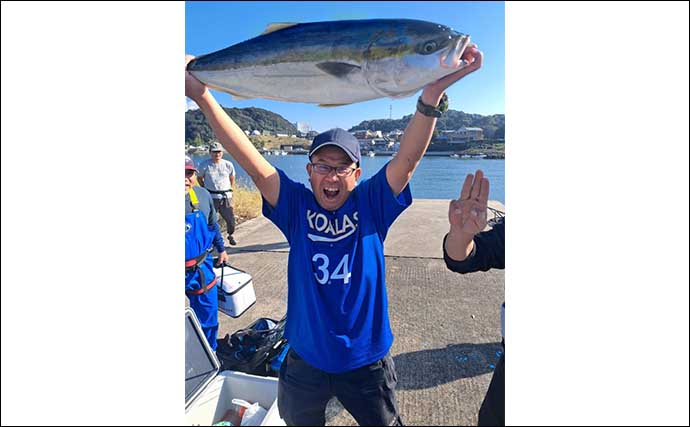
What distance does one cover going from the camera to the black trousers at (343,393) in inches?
52.3

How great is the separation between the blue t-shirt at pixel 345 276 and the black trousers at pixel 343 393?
51mm

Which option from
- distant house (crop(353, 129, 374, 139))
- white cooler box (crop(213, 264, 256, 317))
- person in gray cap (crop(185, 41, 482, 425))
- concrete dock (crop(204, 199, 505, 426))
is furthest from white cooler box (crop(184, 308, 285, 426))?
distant house (crop(353, 129, 374, 139))

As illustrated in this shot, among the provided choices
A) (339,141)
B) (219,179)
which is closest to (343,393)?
(339,141)

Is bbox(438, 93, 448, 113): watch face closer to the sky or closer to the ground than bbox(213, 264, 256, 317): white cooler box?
closer to the sky

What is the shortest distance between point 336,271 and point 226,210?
1502 mm

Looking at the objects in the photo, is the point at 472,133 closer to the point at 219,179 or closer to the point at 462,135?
the point at 462,135

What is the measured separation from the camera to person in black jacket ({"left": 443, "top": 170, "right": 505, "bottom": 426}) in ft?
3.67

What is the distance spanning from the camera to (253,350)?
6.35ft

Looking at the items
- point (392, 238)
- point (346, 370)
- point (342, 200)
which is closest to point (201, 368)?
point (346, 370)

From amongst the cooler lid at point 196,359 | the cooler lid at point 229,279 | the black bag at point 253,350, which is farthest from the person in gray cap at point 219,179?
the cooler lid at point 196,359

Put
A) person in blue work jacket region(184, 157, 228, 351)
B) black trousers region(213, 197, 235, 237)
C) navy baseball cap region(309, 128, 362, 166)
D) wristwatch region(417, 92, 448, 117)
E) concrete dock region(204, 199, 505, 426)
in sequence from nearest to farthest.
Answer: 1. wristwatch region(417, 92, 448, 117)
2. navy baseball cap region(309, 128, 362, 166)
3. concrete dock region(204, 199, 505, 426)
4. person in blue work jacket region(184, 157, 228, 351)
5. black trousers region(213, 197, 235, 237)

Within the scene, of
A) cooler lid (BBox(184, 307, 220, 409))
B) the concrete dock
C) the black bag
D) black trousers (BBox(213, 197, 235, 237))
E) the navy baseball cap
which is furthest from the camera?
black trousers (BBox(213, 197, 235, 237))

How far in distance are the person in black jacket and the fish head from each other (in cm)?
35

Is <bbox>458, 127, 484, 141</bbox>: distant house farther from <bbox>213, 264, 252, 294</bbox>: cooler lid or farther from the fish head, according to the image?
<bbox>213, 264, 252, 294</bbox>: cooler lid
